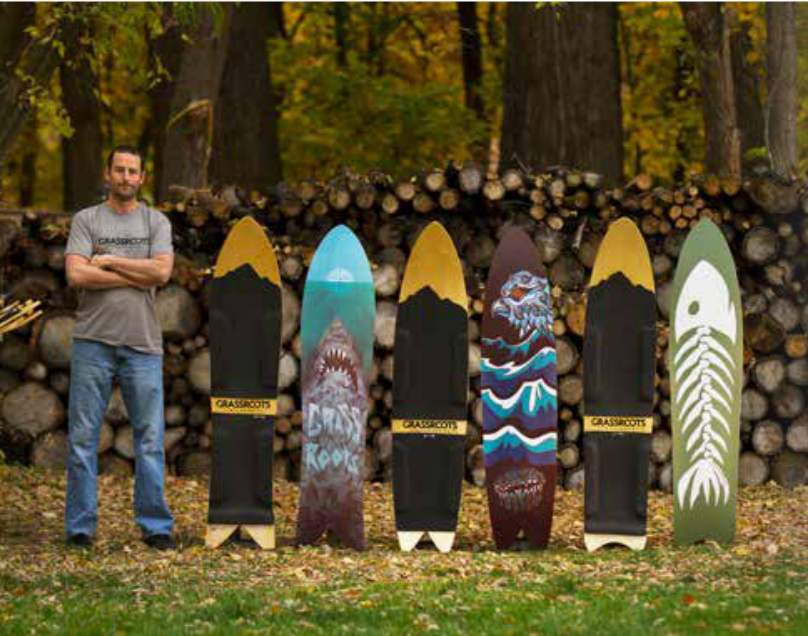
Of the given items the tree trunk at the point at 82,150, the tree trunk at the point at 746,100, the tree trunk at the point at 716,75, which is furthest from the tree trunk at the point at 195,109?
the tree trunk at the point at 746,100

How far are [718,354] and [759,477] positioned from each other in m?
2.17

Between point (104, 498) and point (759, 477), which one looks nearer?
point (104, 498)

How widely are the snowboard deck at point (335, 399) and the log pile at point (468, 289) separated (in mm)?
1652

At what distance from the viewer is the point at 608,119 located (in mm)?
10359

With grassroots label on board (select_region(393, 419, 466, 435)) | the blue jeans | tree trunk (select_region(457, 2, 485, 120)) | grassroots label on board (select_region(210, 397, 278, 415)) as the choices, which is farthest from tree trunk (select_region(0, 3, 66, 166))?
tree trunk (select_region(457, 2, 485, 120))

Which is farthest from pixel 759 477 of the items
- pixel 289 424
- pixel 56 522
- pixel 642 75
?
pixel 642 75

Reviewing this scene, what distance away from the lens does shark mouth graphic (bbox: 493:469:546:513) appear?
577 centimetres

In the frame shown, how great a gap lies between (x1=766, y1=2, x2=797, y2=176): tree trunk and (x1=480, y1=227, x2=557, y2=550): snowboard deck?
3.80 metres

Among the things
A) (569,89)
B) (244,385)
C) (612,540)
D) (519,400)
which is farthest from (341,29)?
(612,540)

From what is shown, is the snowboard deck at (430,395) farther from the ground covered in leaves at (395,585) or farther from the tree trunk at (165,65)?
the tree trunk at (165,65)

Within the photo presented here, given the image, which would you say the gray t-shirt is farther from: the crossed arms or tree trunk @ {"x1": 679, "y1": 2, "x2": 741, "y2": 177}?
tree trunk @ {"x1": 679, "y1": 2, "x2": 741, "y2": 177}

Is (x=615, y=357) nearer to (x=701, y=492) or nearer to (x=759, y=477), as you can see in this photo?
(x=701, y=492)

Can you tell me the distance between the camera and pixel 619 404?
5.83 m

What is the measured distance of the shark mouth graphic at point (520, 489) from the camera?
5.77 meters
